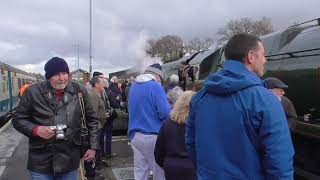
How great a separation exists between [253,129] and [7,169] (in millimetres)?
7320

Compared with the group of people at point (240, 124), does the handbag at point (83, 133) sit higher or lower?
lower

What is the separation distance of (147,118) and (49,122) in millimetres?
1591

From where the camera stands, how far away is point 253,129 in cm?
254

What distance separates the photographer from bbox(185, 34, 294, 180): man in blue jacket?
2.49 metres

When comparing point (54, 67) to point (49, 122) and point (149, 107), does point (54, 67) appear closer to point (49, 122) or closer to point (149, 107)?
point (49, 122)

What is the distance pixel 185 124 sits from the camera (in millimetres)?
4090

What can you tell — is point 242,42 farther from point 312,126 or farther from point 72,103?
point 312,126

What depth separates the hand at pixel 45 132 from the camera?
389cm

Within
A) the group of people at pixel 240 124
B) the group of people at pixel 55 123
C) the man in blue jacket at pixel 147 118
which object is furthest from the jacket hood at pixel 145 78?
the group of people at pixel 240 124

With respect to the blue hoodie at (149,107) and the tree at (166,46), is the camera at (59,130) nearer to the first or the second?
the blue hoodie at (149,107)

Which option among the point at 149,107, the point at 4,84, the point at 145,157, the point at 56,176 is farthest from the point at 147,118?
the point at 4,84

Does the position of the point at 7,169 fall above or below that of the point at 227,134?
below

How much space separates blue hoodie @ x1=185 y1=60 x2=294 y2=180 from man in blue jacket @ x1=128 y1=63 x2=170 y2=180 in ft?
8.43

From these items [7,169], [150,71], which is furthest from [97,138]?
[7,169]
